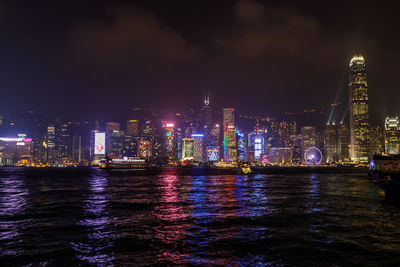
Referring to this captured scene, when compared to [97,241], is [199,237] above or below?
below

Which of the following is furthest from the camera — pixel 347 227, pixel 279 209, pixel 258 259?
pixel 279 209

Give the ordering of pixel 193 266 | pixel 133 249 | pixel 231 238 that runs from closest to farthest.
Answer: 1. pixel 193 266
2. pixel 133 249
3. pixel 231 238

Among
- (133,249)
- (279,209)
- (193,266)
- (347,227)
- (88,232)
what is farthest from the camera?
(279,209)

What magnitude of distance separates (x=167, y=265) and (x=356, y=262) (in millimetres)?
8413

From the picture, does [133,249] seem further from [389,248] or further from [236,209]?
[236,209]

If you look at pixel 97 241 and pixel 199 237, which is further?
pixel 199 237

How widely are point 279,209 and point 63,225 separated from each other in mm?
19600

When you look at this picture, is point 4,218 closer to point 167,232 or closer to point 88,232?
point 88,232

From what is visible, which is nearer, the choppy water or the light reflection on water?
the choppy water

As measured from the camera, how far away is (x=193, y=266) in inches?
495

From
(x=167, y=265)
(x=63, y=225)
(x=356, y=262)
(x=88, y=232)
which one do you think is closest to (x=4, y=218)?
(x=63, y=225)

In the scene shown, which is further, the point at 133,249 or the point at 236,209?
the point at 236,209

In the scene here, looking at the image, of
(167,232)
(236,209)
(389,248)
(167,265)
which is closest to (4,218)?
(167,232)

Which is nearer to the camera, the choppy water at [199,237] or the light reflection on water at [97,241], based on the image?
the choppy water at [199,237]
